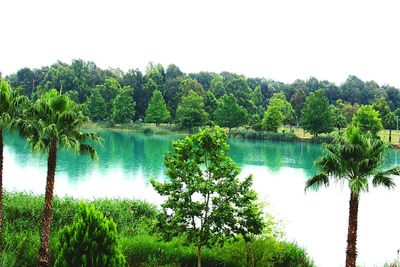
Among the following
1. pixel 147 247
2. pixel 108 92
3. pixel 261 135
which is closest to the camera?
pixel 147 247

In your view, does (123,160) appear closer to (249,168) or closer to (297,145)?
(249,168)

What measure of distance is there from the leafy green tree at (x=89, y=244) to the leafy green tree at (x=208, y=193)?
4.28 m

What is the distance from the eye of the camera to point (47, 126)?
1473 centimetres

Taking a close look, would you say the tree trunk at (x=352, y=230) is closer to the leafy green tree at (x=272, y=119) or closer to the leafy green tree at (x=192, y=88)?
the leafy green tree at (x=272, y=119)

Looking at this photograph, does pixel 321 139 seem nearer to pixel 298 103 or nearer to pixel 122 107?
pixel 298 103

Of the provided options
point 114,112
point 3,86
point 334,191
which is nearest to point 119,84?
point 114,112

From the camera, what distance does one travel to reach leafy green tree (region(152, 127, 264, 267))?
50.6 feet

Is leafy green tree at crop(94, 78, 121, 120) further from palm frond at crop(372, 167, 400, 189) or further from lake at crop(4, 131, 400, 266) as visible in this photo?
palm frond at crop(372, 167, 400, 189)

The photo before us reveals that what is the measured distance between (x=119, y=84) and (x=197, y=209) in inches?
3392

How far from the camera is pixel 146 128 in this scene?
268 feet

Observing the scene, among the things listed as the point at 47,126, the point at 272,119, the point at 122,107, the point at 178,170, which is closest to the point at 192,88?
the point at 122,107

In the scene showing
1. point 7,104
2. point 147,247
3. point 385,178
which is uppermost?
point 7,104

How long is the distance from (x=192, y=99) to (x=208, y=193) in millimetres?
66159

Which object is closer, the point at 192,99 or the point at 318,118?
the point at 318,118
